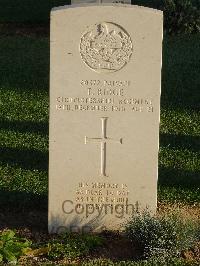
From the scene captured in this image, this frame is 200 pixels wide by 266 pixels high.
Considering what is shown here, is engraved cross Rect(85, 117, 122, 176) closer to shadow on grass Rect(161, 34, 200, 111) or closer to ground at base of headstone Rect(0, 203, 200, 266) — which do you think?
ground at base of headstone Rect(0, 203, 200, 266)

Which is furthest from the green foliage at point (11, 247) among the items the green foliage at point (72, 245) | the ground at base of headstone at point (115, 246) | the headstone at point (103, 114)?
the headstone at point (103, 114)

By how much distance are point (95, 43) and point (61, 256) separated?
1758 millimetres

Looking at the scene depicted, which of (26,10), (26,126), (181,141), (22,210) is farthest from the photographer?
(26,10)

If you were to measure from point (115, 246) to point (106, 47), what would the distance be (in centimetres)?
166

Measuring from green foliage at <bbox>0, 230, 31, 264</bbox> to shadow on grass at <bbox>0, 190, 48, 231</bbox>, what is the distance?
0.48 m

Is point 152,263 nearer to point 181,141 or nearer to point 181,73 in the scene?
point 181,141

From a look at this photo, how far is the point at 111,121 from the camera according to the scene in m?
6.01

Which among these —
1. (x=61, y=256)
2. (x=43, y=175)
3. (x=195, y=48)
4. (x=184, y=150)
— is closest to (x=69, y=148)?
(x=61, y=256)

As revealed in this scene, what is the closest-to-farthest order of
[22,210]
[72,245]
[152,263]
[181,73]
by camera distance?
[152,263], [72,245], [22,210], [181,73]

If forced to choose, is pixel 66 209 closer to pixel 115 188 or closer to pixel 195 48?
pixel 115 188

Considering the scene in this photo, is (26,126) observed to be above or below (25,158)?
above

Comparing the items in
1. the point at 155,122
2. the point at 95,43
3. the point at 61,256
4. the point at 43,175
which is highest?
the point at 95,43

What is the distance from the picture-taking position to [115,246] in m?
6.03

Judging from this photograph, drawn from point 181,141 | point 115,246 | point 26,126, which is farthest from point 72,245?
point 26,126
